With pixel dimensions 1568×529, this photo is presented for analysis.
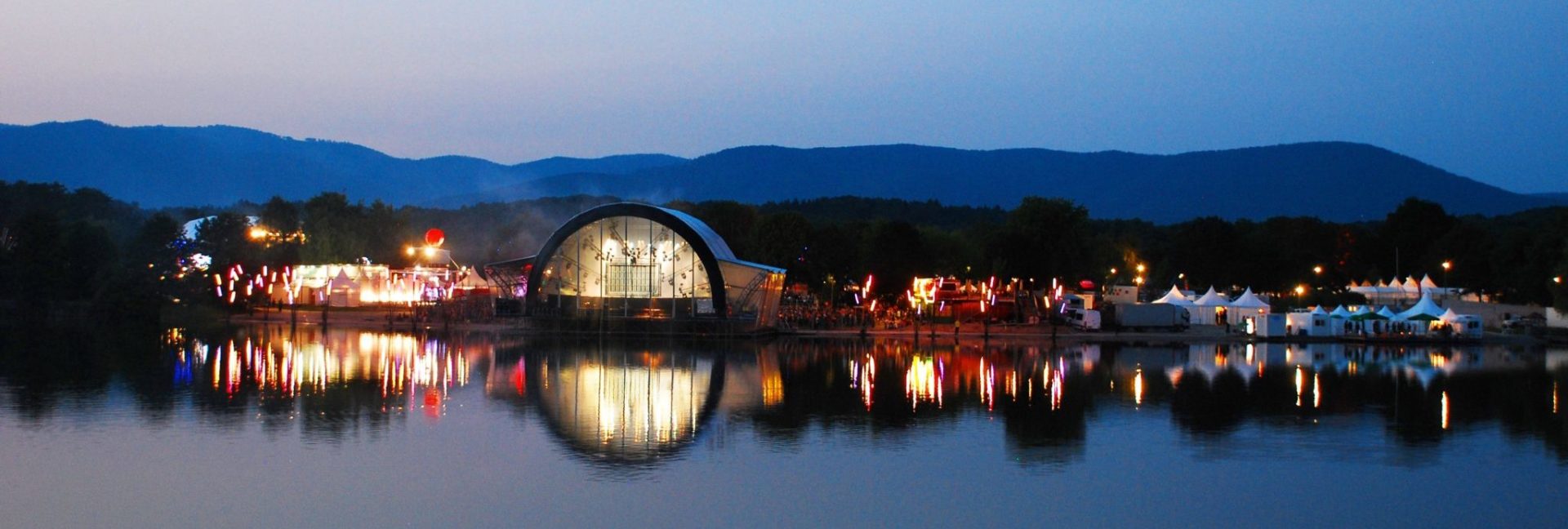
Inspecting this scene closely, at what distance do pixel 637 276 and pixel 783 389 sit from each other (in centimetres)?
2569

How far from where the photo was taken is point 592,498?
50.0 feet

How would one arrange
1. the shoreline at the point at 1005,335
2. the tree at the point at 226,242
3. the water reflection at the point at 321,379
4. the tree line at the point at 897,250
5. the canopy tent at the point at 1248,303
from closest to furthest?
the water reflection at the point at 321,379 < the shoreline at the point at 1005,335 < the canopy tent at the point at 1248,303 < the tree line at the point at 897,250 < the tree at the point at 226,242

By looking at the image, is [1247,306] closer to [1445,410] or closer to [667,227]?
[667,227]

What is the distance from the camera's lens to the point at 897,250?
228 feet

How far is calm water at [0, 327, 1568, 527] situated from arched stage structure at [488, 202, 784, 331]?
49.9ft

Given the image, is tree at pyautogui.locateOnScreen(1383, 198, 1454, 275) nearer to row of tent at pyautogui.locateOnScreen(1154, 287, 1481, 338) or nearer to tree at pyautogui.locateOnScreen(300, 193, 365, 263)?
row of tent at pyautogui.locateOnScreen(1154, 287, 1481, 338)

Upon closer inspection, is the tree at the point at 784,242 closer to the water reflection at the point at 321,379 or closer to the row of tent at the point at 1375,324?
the row of tent at the point at 1375,324

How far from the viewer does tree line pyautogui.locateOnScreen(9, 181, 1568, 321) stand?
65.0 meters

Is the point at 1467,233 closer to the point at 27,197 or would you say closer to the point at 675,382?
the point at 675,382

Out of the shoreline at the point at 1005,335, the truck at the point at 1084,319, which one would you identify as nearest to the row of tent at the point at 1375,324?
the shoreline at the point at 1005,335

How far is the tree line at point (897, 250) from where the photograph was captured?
6500 centimetres

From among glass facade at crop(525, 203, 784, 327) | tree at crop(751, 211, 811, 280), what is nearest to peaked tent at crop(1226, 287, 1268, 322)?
glass facade at crop(525, 203, 784, 327)

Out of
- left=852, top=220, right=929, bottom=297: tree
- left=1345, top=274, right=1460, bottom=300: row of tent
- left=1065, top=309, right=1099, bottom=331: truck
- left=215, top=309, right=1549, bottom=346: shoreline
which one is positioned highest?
left=852, top=220, right=929, bottom=297: tree

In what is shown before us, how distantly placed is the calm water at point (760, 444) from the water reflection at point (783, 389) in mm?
131
